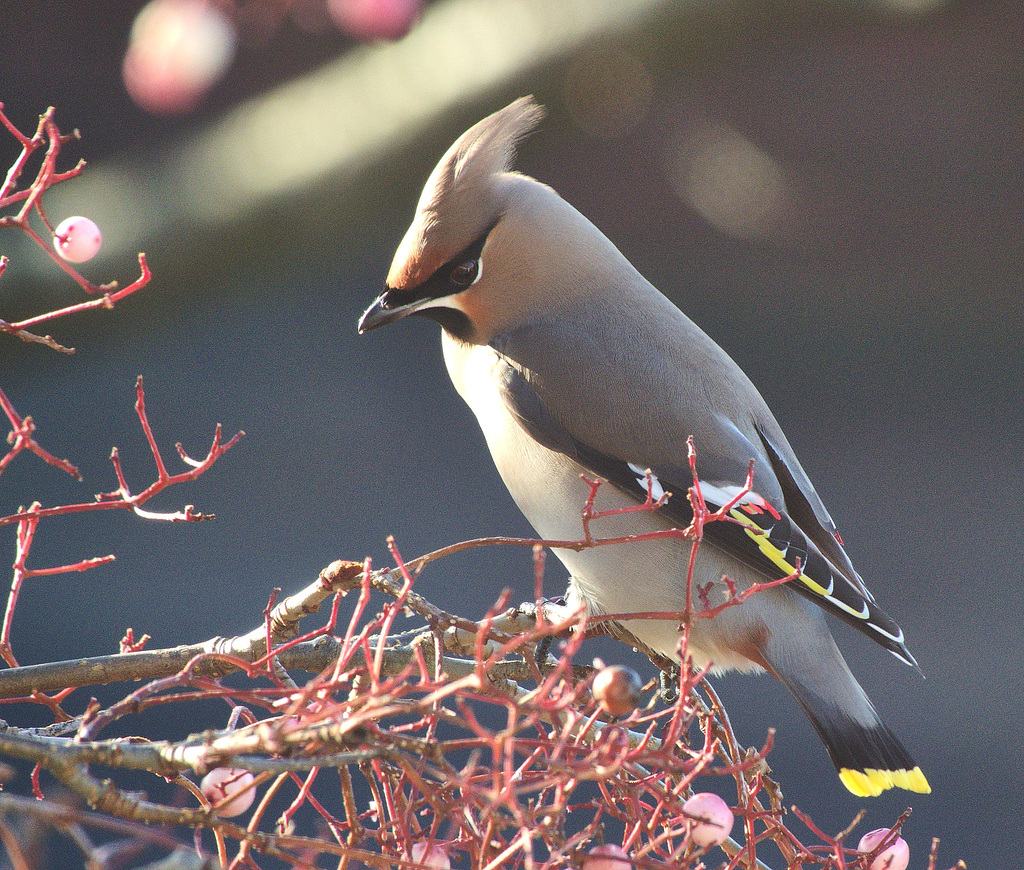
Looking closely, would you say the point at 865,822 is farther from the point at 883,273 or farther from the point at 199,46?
the point at 199,46

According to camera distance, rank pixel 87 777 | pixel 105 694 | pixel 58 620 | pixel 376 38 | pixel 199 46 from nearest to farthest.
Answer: pixel 87 777
pixel 199 46
pixel 376 38
pixel 105 694
pixel 58 620

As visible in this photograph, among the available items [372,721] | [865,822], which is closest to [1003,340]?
[865,822]

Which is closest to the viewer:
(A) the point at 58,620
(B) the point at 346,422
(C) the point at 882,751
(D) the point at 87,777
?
(D) the point at 87,777

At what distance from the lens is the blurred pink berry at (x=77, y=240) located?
1.11m

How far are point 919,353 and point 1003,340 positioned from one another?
31 cm

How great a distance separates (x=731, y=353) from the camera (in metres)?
4.36

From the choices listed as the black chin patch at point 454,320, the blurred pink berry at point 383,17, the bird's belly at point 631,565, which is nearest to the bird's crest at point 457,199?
the black chin patch at point 454,320

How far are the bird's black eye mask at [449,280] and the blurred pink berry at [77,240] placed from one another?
751mm

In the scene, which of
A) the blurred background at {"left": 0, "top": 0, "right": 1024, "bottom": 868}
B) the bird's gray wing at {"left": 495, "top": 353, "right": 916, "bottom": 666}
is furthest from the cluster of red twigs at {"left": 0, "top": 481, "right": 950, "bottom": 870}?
the blurred background at {"left": 0, "top": 0, "right": 1024, "bottom": 868}

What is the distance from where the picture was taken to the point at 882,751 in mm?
1759

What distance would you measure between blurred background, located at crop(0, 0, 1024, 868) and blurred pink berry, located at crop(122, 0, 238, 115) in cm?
59

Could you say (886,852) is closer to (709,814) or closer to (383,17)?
(709,814)

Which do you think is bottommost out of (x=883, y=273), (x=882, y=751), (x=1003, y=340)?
(x=1003, y=340)

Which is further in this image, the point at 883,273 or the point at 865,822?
the point at 883,273
